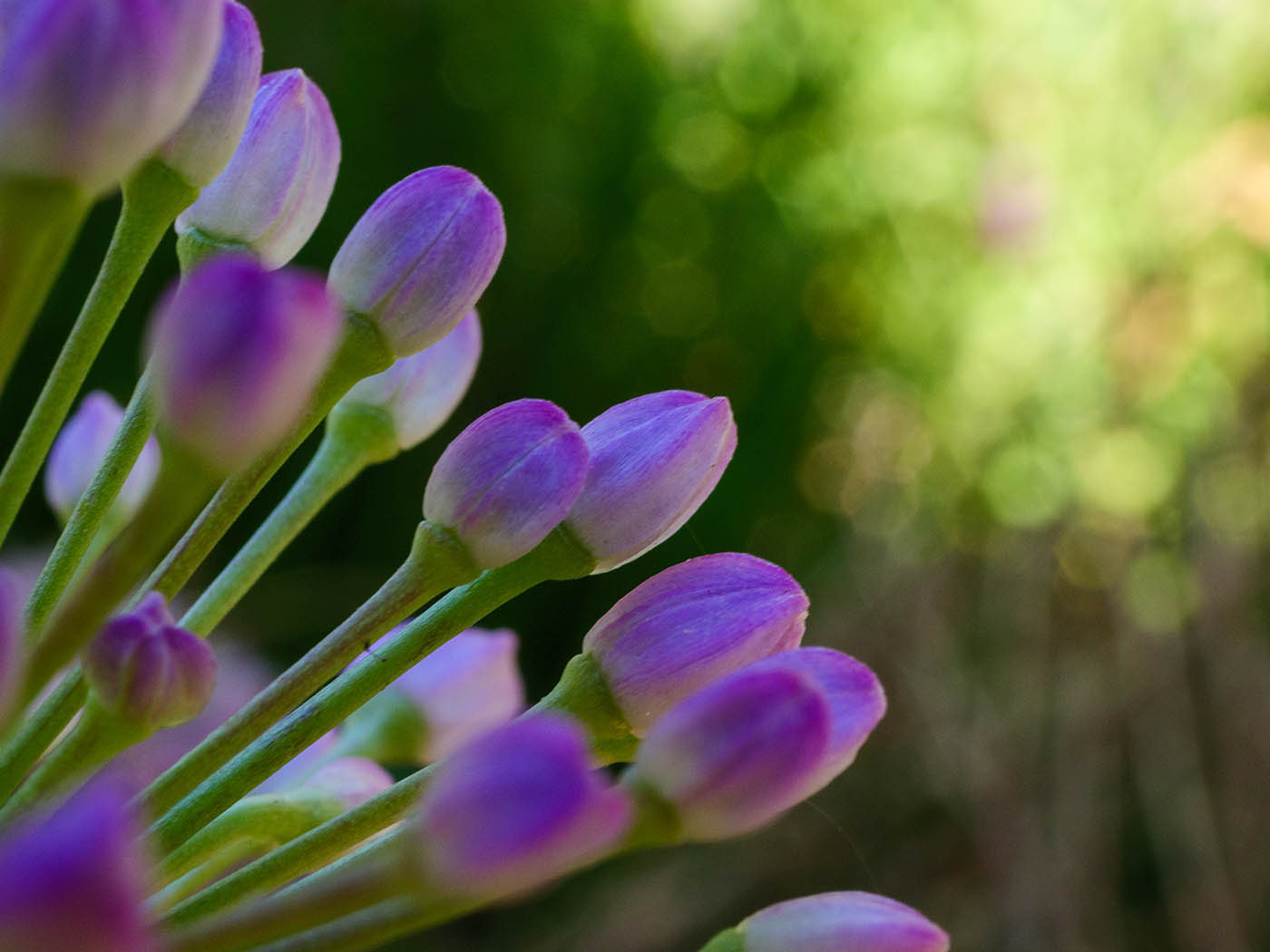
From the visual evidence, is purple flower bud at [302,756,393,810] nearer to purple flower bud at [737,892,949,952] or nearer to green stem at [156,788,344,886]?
green stem at [156,788,344,886]

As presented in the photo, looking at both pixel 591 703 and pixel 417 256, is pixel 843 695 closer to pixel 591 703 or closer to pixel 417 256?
pixel 591 703

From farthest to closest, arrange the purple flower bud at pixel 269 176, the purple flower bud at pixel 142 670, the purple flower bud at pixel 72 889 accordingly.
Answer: the purple flower bud at pixel 269 176 → the purple flower bud at pixel 142 670 → the purple flower bud at pixel 72 889

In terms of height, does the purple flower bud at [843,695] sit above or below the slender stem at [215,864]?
above

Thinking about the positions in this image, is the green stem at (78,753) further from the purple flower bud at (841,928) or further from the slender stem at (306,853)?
the purple flower bud at (841,928)

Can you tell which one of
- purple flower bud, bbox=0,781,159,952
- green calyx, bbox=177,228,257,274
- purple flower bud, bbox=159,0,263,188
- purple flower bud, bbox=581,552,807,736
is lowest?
purple flower bud, bbox=581,552,807,736

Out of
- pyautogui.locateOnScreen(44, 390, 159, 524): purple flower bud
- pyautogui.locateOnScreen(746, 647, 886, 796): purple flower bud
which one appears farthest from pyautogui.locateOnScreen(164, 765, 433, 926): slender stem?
pyautogui.locateOnScreen(44, 390, 159, 524): purple flower bud

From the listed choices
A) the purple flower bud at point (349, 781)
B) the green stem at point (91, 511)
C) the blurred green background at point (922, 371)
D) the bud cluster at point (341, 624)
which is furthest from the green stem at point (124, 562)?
the blurred green background at point (922, 371)
